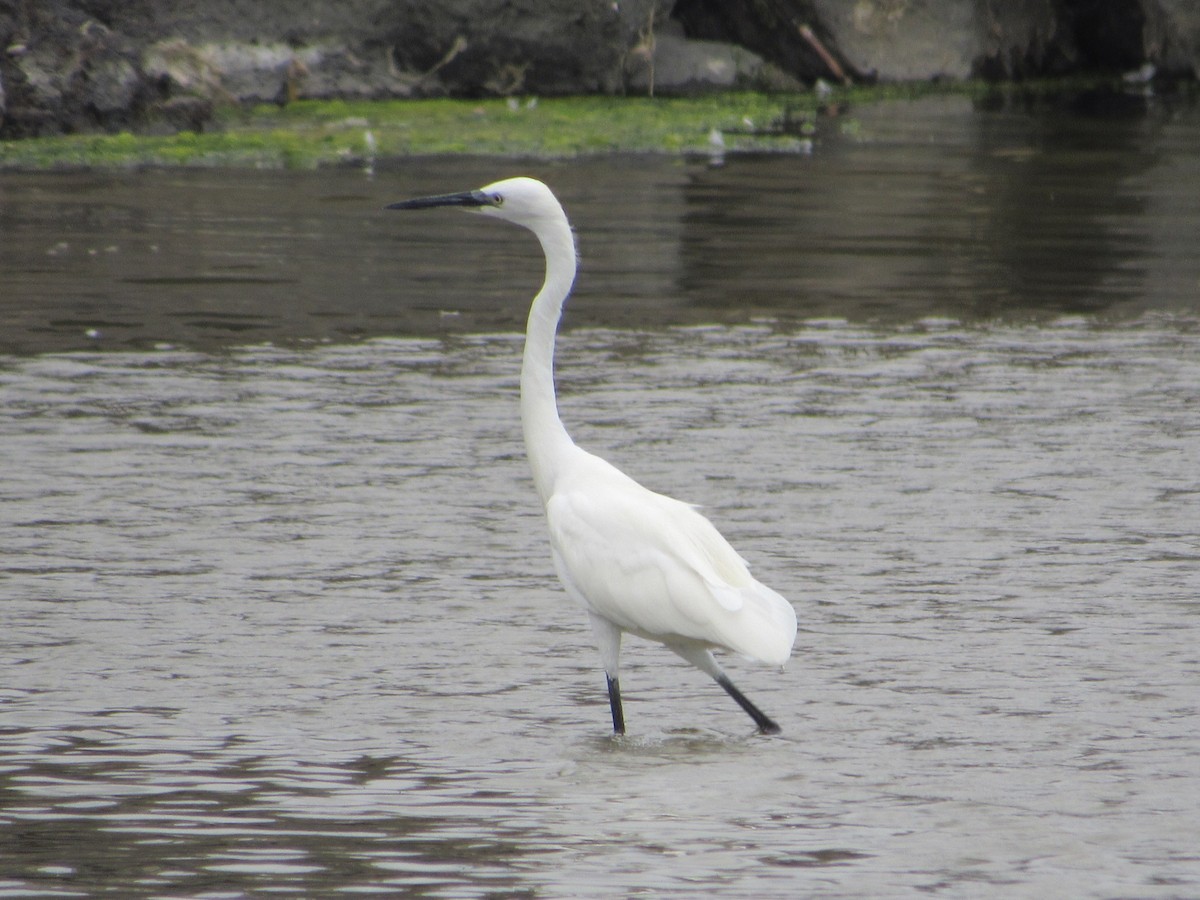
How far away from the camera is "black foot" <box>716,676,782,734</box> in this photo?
18.2ft

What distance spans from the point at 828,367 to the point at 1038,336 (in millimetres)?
1697

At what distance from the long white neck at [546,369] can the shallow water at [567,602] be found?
0.71 m

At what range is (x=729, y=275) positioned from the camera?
44.5ft

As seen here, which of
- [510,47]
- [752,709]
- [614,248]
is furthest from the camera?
[510,47]

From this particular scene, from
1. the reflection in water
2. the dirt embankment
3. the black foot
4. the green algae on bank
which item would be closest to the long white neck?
the black foot

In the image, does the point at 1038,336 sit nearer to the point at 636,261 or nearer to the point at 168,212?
the point at 636,261

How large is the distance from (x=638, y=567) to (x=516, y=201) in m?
1.33

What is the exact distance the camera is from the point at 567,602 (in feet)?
22.9

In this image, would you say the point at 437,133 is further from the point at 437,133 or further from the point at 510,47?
the point at 510,47

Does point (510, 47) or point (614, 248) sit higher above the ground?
point (510, 47)

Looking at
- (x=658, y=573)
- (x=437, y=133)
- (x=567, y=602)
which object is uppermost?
(x=437, y=133)

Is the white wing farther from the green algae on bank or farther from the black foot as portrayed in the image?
the green algae on bank

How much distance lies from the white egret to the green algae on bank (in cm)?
1289

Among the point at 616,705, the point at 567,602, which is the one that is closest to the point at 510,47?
the point at 567,602
